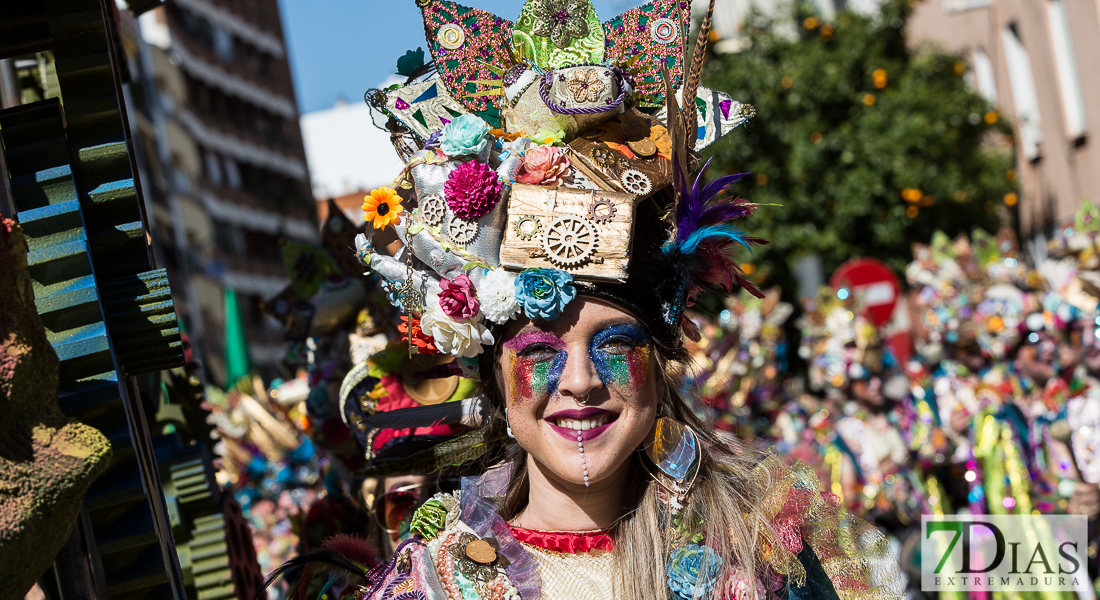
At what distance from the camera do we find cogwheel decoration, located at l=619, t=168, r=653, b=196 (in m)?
2.54

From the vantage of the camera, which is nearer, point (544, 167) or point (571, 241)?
point (571, 241)

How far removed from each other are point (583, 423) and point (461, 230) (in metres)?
0.51

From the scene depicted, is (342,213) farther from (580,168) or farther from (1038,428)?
(1038,428)

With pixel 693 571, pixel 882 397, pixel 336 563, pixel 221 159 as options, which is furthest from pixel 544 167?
pixel 221 159

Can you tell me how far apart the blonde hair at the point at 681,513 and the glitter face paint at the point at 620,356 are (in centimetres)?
10

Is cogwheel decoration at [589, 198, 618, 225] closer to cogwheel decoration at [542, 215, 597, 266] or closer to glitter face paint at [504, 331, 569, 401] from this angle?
cogwheel decoration at [542, 215, 597, 266]

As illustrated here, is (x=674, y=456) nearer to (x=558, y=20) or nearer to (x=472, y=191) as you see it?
(x=472, y=191)

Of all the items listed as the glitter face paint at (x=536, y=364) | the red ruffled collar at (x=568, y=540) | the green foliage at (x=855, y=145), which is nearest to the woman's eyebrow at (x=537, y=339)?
the glitter face paint at (x=536, y=364)

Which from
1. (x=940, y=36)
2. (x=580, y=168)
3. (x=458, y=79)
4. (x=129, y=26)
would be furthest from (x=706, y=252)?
(x=129, y=26)

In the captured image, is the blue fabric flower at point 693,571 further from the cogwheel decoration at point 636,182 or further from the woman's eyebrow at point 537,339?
the cogwheel decoration at point 636,182

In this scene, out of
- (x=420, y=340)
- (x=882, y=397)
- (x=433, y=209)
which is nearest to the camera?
(x=433, y=209)

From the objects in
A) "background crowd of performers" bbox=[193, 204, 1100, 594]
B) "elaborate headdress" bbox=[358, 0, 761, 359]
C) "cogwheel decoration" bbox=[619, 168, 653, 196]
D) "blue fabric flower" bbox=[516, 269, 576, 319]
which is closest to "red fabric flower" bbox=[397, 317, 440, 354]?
"elaborate headdress" bbox=[358, 0, 761, 359]

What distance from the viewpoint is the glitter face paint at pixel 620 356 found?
245 centimetres

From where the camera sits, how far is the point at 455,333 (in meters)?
2.56
